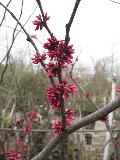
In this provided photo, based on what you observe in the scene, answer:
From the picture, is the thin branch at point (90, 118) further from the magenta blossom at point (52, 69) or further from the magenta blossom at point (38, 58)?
the magenta blossom at point (38, 58)

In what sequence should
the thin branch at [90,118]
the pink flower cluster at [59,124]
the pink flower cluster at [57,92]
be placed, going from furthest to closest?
the pink flower cluster at [59,124], the pink flower cluster at [57,92], the thin branch at [90,118]

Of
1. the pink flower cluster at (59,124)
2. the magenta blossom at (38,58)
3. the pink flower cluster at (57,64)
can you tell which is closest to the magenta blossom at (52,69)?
the pink flower cluster at (57,64)

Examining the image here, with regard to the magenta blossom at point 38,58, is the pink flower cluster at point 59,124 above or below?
below

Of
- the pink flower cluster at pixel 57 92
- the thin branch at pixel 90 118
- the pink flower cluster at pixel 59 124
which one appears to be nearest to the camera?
the thin branch at pixel 90 118

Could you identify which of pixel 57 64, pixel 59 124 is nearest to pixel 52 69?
pixel 57 64

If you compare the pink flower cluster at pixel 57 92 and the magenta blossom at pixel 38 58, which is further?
the magenta blossom at pixel 38 58

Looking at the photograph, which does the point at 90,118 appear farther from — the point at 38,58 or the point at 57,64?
the point at 38,58

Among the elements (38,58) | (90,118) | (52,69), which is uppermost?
(38,58)

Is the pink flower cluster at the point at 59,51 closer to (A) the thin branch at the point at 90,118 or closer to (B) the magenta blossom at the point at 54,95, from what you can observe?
(B) the magenta blossom at the point at 54,95

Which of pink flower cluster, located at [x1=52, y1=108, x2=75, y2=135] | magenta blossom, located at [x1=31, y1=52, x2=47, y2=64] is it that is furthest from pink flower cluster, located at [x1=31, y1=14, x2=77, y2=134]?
magenta blossom, located at [x1=31, y1=52, x2=47, y2=64]

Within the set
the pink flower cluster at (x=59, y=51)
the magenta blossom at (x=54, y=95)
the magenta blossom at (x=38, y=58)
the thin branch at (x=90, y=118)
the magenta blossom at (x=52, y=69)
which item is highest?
the magenta blossom at (x=38, y=58)

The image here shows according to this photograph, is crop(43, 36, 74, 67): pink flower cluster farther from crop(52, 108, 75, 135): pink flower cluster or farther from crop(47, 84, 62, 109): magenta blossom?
crop(52, 108, 75, 135): pink flower cluster

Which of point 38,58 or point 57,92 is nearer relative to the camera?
point 57,92

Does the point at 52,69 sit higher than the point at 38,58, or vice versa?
the point at 38,58
